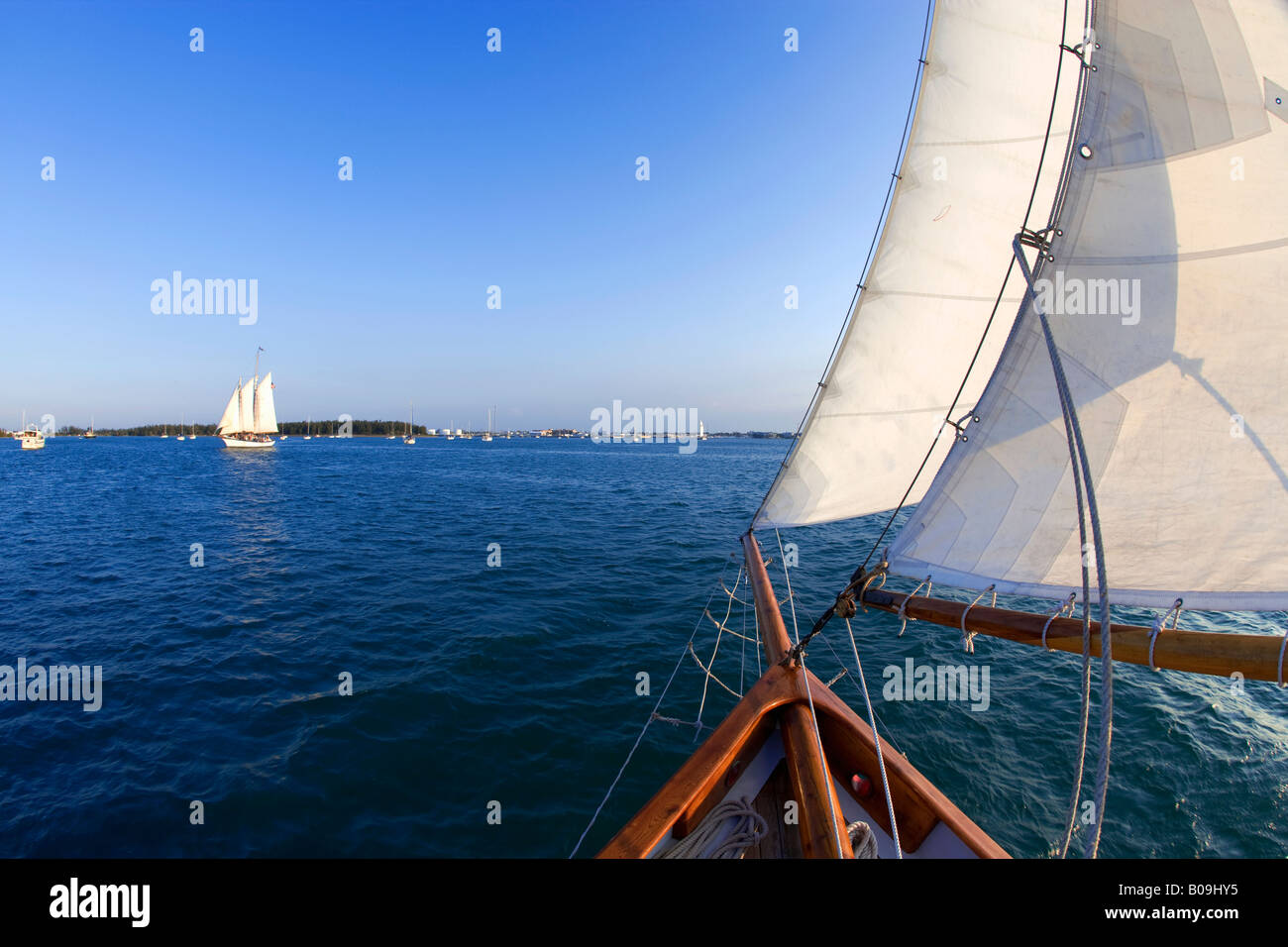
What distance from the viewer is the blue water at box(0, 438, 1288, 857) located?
20.6 ft

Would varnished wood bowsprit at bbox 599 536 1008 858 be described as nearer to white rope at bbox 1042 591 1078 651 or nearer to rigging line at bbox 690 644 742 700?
white rope at bbox 1042 591 1078 651

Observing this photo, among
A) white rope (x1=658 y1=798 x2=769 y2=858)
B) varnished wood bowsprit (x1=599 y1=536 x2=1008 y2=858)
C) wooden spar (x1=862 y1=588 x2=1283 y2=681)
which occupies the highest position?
wooden spar (x1=862 y1=588 x2=1283 y2=681)

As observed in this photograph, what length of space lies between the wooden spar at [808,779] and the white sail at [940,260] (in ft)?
8.81

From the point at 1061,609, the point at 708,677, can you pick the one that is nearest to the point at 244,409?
the point at 708,677

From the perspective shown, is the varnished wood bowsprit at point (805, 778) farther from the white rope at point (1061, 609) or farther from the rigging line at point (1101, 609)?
the white rope at point (1061, 609)

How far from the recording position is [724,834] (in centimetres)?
391

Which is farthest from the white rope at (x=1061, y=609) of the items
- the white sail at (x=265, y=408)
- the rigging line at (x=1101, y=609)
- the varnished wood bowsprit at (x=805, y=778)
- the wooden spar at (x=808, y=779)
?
the white sail at (x=265, y=408)

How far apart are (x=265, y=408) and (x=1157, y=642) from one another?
371 ft

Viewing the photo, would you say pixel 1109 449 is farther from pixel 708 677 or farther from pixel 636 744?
pixel 708 677

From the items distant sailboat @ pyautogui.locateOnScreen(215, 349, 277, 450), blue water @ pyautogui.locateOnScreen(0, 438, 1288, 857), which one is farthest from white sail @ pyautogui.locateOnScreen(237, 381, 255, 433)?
blue water @ pyautogui.locateOnScreen(0, 438, 1288, 857)

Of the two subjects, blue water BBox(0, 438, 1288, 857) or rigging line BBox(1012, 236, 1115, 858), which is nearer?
rigging line BBox(1012, 236, 1115, 858)

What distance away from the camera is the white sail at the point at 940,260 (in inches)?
219

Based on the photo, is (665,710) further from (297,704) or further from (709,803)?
(297,704)

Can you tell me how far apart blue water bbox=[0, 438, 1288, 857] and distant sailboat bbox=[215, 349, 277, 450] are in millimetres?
81905
